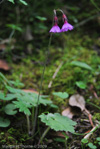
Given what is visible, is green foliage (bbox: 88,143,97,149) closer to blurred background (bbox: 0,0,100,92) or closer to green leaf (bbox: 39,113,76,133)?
green leaf (bbox: 39,113,76,133)

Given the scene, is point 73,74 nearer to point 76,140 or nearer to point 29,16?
point 76,140

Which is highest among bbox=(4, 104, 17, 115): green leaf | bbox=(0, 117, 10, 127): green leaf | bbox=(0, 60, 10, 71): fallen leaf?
bbox=(4, 104, 17, 115): green leaf

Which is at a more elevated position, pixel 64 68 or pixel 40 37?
pixel 40 37

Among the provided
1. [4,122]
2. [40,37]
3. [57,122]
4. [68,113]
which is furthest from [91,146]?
[40,37]

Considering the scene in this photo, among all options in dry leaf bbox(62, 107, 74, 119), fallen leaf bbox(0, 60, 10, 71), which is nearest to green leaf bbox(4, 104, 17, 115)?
dry leaf bbox(62, 107, 74, 119)

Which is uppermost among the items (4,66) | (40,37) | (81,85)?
(40,37)

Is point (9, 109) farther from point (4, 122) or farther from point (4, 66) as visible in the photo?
point (4, 66)

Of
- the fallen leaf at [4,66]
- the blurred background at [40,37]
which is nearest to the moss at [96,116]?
the blurred background at [40,37]

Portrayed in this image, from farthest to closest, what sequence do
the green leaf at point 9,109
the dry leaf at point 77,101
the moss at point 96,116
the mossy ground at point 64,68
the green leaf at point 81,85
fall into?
the mossy ground at point 64,68 < the green leaf at point 81,85 < the dry leaf at point 77,101 < the moss at point 96,116 < the green leaf at point 9,109

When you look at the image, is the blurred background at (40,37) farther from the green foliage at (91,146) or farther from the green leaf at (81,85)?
the green foliage at (91,146)
